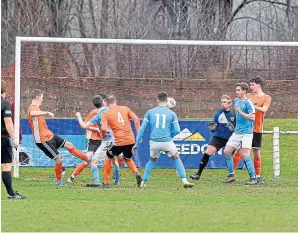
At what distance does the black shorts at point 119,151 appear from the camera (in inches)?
712

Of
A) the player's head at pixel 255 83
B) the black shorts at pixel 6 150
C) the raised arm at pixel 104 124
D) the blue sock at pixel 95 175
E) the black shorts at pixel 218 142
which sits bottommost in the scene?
the blue sock at pixel 95 175

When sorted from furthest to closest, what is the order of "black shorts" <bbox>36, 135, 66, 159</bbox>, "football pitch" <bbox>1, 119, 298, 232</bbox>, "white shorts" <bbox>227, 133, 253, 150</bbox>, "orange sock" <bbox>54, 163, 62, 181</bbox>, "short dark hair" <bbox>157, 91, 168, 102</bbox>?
"white shorts" <bbox>227, 133, 253, 150</bbox> < "black shorts" <bbox>36, 135, 66, 159</bbox> < "orange sock" <bbox>54, 163, 62, 181</bbox> < "short dark hair" <bbox>157, 91, 168, 102</bbox> < "football pitch" <bbox>1, 119, 298, 232</bbox>

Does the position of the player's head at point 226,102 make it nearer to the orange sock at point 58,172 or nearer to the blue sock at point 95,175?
the blue sock at point 95,175

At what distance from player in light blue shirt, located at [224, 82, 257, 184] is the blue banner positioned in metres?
3.18

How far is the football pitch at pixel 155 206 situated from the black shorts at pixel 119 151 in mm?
608

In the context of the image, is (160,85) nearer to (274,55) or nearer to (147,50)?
(147,50)

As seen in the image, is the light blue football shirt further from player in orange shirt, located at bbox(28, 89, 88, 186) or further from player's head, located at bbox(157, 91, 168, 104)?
player in orange shirt, located at bbox(28, 89, 88, 186)

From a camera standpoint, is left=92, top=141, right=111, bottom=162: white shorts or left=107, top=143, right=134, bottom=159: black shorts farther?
left=92, top=141, right=111, bottom=162: white shorts

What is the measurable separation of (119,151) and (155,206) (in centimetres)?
400

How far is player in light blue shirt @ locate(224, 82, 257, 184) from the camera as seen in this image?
18.6 m

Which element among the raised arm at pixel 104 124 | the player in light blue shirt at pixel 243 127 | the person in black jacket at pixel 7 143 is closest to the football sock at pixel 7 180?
the person in black jacket at pixel 7 143

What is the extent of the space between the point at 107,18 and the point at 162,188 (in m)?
16.3

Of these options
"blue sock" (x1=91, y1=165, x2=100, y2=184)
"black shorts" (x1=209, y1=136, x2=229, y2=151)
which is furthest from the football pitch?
"black shorts" (x1=209, y1=136, x2=229, y2=151)

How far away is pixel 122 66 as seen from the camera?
2228cm
